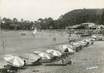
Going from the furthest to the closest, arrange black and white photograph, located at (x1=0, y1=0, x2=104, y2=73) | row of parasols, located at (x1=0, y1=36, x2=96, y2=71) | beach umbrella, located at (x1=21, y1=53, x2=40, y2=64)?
beach umbrella, located at (x1=21, y1=53, x2=40, y2=64)
row of parasols, located at (x1=0, y1=36, x2=96, y2=71)
black and white photograph, located at (x1=0, y1=0, x2=104, y2=73)

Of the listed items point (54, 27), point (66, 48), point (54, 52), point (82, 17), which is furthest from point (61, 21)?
point (54, 52)

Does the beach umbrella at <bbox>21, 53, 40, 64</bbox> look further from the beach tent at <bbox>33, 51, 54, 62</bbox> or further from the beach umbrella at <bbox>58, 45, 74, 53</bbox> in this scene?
the beach umbrella at <bbox>58, 45, 74, 53</bbox>

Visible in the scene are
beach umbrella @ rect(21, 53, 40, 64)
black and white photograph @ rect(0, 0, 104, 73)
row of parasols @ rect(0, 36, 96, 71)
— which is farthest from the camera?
beach umbrella @ rect(21, 53, 40, 64)

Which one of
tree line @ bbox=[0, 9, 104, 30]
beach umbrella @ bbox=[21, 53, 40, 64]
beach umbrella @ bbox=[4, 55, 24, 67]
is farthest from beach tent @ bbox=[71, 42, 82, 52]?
beach umbrella @ bbox=[4, 55, 24, 67]

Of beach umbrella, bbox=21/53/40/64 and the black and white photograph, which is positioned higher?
the black and white photograph

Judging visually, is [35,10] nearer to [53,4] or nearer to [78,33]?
[53,4]

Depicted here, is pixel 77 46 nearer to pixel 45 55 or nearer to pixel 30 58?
pixel 45 55
